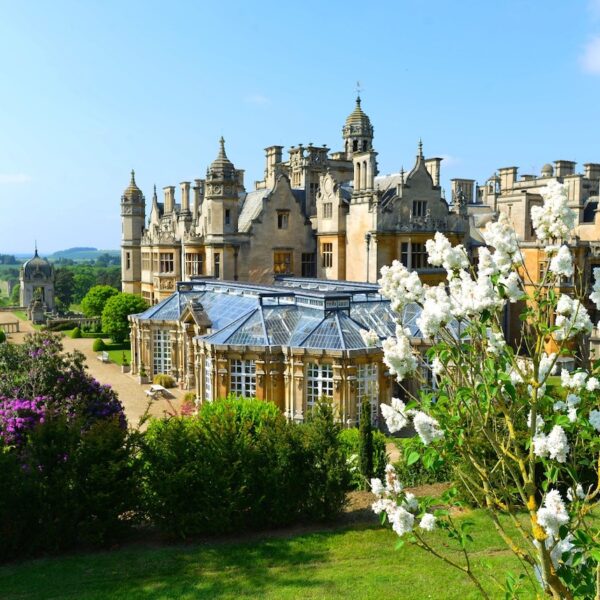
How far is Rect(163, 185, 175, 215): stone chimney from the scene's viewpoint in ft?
209

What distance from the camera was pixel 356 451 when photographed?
21.4 m

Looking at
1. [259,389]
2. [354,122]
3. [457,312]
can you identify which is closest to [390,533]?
[457,312]

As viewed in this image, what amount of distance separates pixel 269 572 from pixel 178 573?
193 cm

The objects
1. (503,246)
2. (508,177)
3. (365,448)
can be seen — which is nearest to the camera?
(503,246)

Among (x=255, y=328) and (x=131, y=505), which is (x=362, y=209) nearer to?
(x=255, y=328)

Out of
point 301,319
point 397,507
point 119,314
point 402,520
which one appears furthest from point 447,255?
point 119,314

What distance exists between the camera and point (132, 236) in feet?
211

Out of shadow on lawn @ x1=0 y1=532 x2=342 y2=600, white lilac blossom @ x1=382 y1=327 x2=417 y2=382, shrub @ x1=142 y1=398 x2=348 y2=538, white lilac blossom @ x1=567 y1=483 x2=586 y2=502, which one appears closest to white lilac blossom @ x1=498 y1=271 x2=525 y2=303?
white lilac blossom @ x1=382 y1=327 x2=417 y2=382

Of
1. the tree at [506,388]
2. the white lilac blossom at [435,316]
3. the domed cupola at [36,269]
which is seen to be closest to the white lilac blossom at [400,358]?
the tree at [506,388]

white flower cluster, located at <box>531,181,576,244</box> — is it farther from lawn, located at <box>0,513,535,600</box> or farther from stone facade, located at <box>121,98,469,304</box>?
stone facade, located at <box>121,98,469,304</box>

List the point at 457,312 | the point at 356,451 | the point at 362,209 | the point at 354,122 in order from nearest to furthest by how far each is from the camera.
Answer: the point at 457,312 < the point at 356,451 < the point at 362,209 < the point at 354,122

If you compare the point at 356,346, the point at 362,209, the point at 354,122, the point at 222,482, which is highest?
the point at 354,122

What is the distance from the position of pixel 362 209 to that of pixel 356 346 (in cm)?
1657

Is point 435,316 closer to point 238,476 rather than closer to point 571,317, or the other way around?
point 571,317
